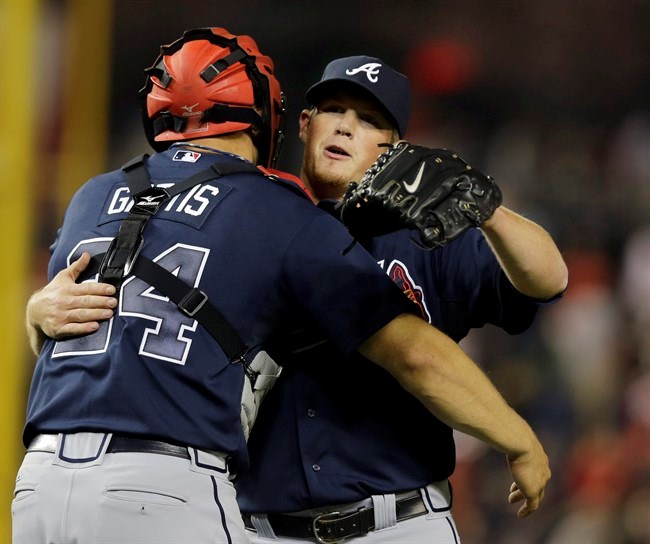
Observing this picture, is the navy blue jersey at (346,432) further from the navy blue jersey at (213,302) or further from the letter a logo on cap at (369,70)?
the letter a logo on cap at (369,70)

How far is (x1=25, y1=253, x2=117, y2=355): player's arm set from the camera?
2379 millimetres

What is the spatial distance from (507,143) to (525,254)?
16.0ft

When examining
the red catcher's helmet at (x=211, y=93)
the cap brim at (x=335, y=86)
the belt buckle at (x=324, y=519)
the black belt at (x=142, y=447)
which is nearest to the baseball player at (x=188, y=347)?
the black belt at (x=142, y=447)

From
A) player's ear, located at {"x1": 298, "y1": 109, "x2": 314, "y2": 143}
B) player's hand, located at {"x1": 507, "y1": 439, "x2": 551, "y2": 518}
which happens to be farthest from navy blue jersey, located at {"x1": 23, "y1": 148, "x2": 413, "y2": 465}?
player's ear, located at {"x1": 298, "y1": 109, "x2": 314, "y2": 143}

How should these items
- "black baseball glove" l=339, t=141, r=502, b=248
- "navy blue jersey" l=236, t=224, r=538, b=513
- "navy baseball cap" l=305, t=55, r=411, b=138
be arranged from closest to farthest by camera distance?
"black baseball glove" l=339, t=141, r=502, b=248 < "navy blue jersey" l=236, t=224, r=538, b=513 < "navy baseball cap" l=305, t=55, r=411, b=138

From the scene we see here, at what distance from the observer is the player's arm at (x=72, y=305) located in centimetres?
238

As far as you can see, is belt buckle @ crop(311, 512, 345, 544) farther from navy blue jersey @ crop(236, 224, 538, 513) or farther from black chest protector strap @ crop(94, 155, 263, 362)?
black chest protector strap @ crop(94, 155, 263, 362)

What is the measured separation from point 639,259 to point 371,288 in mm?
4392

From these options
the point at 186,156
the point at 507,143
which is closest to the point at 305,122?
the point at 186,156

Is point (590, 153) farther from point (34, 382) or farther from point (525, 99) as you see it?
point (34, 382)

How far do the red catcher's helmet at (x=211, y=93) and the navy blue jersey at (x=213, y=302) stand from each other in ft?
0.78

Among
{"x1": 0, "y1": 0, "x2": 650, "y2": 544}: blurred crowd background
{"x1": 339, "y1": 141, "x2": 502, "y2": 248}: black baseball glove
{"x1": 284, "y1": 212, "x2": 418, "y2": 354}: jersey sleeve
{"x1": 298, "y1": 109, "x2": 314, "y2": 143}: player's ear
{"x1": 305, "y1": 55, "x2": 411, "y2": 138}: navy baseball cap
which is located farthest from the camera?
{"x1": 0, "y1": 0, "x2": 650, "y2": 544}: blurred crowd background

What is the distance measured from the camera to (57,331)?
2.45 meters

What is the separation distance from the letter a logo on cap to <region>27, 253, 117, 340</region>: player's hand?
118cm
